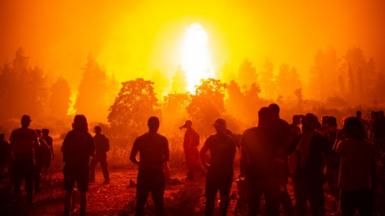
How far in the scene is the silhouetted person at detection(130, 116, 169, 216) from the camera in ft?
27.3

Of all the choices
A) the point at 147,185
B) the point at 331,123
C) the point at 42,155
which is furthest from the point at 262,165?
the point at 42,155

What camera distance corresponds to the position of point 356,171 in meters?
7.21

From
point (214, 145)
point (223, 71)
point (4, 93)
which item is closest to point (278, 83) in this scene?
point (223, 71)

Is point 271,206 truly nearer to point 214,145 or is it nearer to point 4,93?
point 214,145

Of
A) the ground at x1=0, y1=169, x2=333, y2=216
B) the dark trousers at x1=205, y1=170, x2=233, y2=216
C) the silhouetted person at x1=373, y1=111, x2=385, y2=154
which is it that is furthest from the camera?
the silhouetted person at x1=373, y1=111, x2=385, y2=154

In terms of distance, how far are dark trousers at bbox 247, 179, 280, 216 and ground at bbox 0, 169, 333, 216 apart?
10.4 ft

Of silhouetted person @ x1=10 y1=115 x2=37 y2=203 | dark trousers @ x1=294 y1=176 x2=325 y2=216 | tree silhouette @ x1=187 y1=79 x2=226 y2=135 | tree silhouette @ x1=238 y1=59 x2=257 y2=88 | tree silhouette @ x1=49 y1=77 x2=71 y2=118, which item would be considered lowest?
dark trousers @ x1=294 y1=176 x2=325 y2=216

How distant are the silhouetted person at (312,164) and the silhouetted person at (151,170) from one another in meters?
3.15

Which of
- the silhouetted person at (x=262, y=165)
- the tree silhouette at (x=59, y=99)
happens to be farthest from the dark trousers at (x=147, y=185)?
the tree silhouette at (x=59, y=99)

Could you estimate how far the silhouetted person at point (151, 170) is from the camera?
8.31m

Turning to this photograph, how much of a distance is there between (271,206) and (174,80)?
426 feet

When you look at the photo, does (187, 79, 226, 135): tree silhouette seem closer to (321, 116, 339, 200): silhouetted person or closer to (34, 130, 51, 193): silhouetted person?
(34, 130, 51, 193): silhouetted person

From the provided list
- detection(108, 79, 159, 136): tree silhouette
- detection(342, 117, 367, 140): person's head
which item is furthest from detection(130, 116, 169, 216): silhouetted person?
detection(108, 79, 159, 136): tree silhouette

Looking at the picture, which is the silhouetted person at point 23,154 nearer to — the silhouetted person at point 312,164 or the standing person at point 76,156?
the standing person at point 76,156
